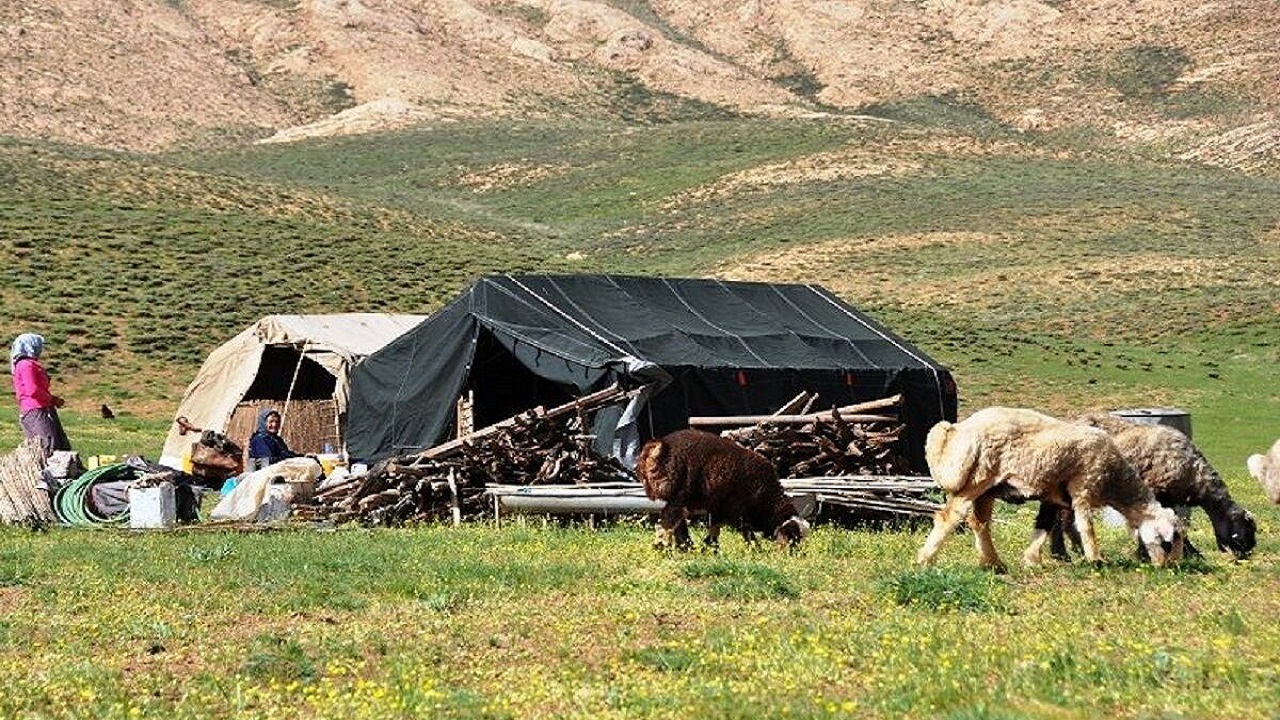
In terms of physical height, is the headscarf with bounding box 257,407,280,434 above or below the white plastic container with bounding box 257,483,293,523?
above

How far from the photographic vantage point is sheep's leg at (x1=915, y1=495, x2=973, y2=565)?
12516 millimetres

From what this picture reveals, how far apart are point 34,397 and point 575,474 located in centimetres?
610

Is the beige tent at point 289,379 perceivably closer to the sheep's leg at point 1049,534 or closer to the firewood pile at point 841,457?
the firewood pile at point 841,457

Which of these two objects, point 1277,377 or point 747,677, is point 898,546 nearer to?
point 747,677

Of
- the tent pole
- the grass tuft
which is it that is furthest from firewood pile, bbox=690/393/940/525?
the tent pole

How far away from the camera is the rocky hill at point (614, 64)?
384 feet

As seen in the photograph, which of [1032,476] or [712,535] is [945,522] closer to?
[1032,476]

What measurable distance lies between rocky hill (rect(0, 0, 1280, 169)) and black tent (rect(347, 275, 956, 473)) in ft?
287

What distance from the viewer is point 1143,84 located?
12838 centimetres

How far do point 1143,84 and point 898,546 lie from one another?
397ft

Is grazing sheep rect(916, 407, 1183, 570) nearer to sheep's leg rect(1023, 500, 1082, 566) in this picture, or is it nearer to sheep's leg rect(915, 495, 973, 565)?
sheep's leg rect(915, 495, 973, 565)

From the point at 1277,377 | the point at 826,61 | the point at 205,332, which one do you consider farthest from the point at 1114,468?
the point at 826,61

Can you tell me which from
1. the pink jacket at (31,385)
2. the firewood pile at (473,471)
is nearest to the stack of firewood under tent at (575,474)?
the firewood pile at (473,471)

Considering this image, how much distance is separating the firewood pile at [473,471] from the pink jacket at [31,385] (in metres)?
3.07
